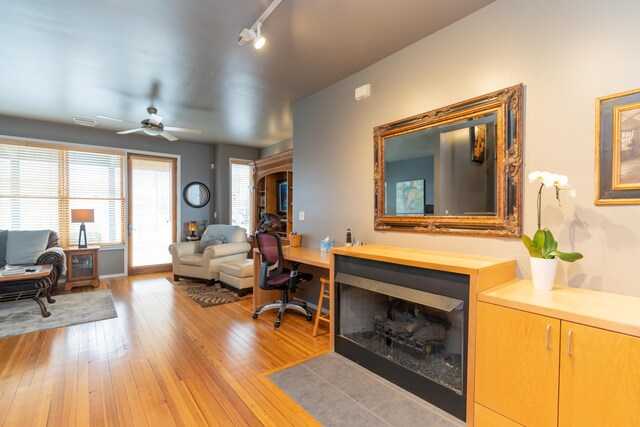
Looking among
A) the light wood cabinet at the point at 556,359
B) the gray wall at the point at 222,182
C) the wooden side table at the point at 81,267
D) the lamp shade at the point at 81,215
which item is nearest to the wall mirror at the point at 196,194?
the gray wall at the point at 222,182

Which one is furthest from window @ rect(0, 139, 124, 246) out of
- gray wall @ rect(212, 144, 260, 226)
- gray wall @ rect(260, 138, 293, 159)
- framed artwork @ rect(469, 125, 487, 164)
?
framed artwork @ rect(469, 125, 487, 164)

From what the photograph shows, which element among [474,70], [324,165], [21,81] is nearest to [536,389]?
[474,70]

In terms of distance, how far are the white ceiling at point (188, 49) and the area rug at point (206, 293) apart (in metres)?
2.77

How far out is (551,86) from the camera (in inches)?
72.6

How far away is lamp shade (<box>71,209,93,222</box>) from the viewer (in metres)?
4.82

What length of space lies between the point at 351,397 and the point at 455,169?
1.85m

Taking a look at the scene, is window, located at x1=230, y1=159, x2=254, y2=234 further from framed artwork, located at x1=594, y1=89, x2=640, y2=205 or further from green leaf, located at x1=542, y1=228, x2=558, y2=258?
framed artwork, located at x1=594, y1=89, x2=640, y2=205

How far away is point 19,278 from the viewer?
3.38 m

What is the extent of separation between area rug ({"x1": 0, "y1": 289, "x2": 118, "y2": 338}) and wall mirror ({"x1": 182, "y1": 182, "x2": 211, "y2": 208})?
253cm

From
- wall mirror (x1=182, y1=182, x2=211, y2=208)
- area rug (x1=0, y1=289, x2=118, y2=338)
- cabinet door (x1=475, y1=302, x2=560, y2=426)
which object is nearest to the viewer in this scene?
cabinet door (x1=475, y1=302, x2=560, y2=426)

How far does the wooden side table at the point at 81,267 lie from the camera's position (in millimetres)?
4785

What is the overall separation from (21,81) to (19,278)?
2.25 m

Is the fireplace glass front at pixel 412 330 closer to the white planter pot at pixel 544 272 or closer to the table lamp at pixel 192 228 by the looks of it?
the white planter pot at pixel 544 272

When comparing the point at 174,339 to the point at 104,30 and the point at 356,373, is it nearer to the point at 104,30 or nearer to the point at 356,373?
the point at 356,373
